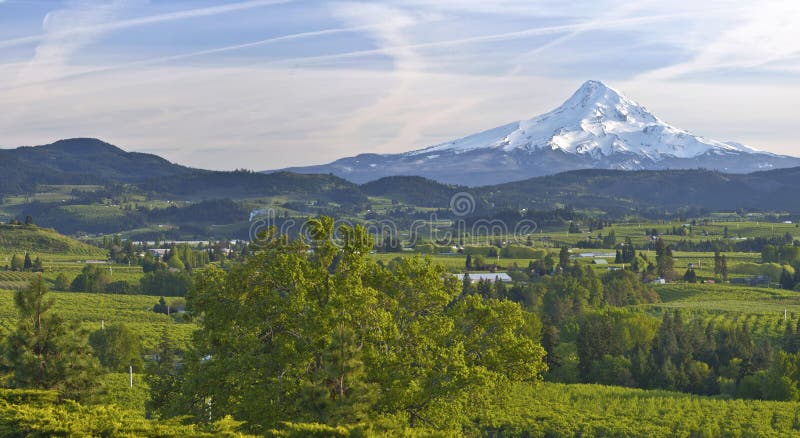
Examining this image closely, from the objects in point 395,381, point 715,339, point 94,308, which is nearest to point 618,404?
point 715,339

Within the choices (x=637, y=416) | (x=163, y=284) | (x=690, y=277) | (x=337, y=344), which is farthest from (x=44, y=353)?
(x=690, y=277)

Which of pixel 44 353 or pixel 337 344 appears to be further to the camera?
pixel 44 353

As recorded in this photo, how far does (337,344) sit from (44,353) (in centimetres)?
2091

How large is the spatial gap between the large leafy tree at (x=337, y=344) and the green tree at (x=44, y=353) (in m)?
7.98

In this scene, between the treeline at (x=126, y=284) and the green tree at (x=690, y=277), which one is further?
the green tree at (x=690, y=277)

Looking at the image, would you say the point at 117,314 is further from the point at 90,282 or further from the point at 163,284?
the point at 90,282

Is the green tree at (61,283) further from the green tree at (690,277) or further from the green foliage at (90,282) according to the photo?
the green tree at (690,277)

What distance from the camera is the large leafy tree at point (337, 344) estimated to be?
3912 cm

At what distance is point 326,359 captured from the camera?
126 feet

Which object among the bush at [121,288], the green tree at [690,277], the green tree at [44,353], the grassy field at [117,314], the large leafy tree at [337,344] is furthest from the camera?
the green tree at [690,277]

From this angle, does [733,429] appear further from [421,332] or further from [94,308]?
[94,308]

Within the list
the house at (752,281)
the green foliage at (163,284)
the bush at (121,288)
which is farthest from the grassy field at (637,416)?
the bush at (121,288)

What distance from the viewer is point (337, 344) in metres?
38.2

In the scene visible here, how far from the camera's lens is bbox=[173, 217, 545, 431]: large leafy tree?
39.1 m
